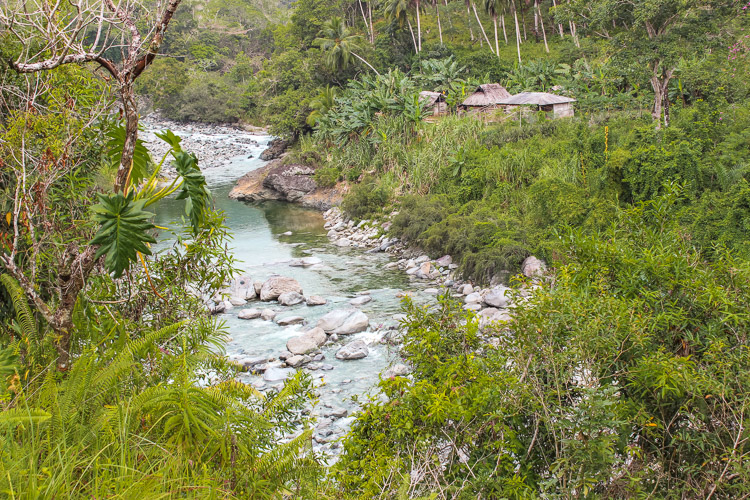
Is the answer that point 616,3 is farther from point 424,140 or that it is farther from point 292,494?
point 292,494

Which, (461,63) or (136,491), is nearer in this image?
(136,491)

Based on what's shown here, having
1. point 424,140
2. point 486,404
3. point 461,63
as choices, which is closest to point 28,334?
point 486,404

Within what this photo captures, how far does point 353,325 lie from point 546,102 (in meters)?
11.7

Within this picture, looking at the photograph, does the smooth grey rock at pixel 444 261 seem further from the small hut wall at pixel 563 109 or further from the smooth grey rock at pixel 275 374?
the small hut wall at pixel 563 109

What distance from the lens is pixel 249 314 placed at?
884 centimetres

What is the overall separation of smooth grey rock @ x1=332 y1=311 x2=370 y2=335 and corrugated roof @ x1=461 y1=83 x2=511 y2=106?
13085 millimetres

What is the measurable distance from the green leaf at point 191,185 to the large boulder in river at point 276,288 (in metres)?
6.53

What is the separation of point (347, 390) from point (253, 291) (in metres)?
4.13

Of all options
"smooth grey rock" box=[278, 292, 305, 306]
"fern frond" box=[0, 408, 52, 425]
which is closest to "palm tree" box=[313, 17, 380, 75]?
"smooth grey rock" box=[278, 292, 305, 306]

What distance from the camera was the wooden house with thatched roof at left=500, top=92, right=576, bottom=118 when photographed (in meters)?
16.8

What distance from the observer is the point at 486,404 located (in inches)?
110

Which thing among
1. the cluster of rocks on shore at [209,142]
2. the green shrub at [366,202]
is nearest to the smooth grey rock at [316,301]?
the green shrub at [366,202]

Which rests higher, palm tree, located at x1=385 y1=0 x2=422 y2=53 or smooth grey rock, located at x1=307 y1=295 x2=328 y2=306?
palm tree, located at x1=385 y1=0 x2=422 y2=53

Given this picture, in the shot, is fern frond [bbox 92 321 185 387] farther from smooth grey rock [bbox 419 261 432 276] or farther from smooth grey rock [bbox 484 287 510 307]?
smooth grey rock [bbox 419 261 432 276]
